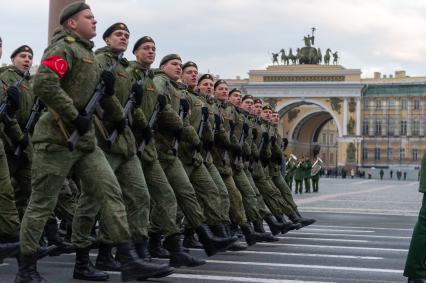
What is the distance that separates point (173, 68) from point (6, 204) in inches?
90.3

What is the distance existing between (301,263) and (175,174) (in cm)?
157

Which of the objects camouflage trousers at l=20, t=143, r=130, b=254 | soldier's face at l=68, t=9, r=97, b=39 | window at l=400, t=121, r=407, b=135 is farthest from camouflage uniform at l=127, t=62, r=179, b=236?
window at l=400, t=121, r=407, b=135

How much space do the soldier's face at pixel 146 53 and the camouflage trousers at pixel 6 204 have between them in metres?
1.49

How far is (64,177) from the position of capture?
5855 mm

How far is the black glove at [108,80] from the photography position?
19.4ft

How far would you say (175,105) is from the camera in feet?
25.9

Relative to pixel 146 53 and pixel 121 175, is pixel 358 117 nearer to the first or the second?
pixel 146 53

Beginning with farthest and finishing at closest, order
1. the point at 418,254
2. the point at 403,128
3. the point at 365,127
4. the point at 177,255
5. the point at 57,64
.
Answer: the point at 403,128 < the point at 365,127 < the point at 177,255 < the point at 418,254 < the point at 57,64

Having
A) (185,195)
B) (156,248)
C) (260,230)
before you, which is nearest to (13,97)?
(185,195)

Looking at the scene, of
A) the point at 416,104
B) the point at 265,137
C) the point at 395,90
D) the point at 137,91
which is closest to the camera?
the point at 137,91

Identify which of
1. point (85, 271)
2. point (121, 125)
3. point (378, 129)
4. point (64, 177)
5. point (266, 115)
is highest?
point (378, 129)

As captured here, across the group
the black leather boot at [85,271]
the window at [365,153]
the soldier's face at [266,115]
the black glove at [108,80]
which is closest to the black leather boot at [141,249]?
the black leather boot at [85,271]

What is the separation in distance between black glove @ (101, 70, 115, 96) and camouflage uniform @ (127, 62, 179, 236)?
3.72ft

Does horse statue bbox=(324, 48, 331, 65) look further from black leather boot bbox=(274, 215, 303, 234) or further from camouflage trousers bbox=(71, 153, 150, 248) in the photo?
camouflage trousers bbox=(71, 153, 150, 248)
